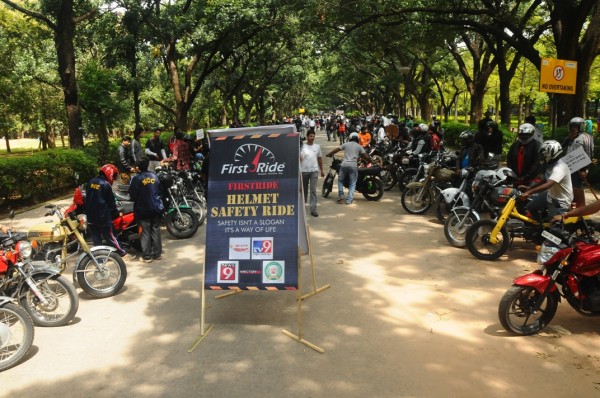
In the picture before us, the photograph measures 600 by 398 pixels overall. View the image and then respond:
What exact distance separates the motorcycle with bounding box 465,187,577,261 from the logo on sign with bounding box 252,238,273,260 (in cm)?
336

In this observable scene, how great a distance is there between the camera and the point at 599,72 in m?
32.4

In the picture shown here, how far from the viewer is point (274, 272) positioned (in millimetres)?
4652

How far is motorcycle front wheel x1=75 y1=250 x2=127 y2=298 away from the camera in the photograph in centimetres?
560

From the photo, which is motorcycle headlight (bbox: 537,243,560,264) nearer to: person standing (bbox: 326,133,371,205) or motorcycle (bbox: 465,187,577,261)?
motorcycle (bbox: 465,187,577,261)

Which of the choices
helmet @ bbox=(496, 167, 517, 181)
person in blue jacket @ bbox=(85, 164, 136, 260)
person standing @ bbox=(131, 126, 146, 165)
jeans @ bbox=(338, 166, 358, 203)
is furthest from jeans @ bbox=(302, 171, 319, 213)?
person standing @ bbox=(131, 126, 146, 165)

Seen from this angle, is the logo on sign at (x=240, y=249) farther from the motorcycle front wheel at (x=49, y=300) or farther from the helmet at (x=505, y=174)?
the helmet at (x=505, y=174)

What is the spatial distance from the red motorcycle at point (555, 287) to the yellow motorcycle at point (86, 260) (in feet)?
15.1

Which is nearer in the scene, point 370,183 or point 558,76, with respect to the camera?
point 558,76

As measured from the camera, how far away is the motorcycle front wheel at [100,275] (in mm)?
5602

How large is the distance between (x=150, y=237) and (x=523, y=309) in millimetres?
5271

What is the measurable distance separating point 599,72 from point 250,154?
36.6 m

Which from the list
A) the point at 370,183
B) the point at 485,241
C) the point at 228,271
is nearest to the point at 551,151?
the point at 485,241

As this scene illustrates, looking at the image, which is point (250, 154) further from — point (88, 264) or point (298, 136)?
point (88, 264)

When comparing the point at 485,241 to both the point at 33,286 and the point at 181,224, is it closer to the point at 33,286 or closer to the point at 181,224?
the point at 181,224
